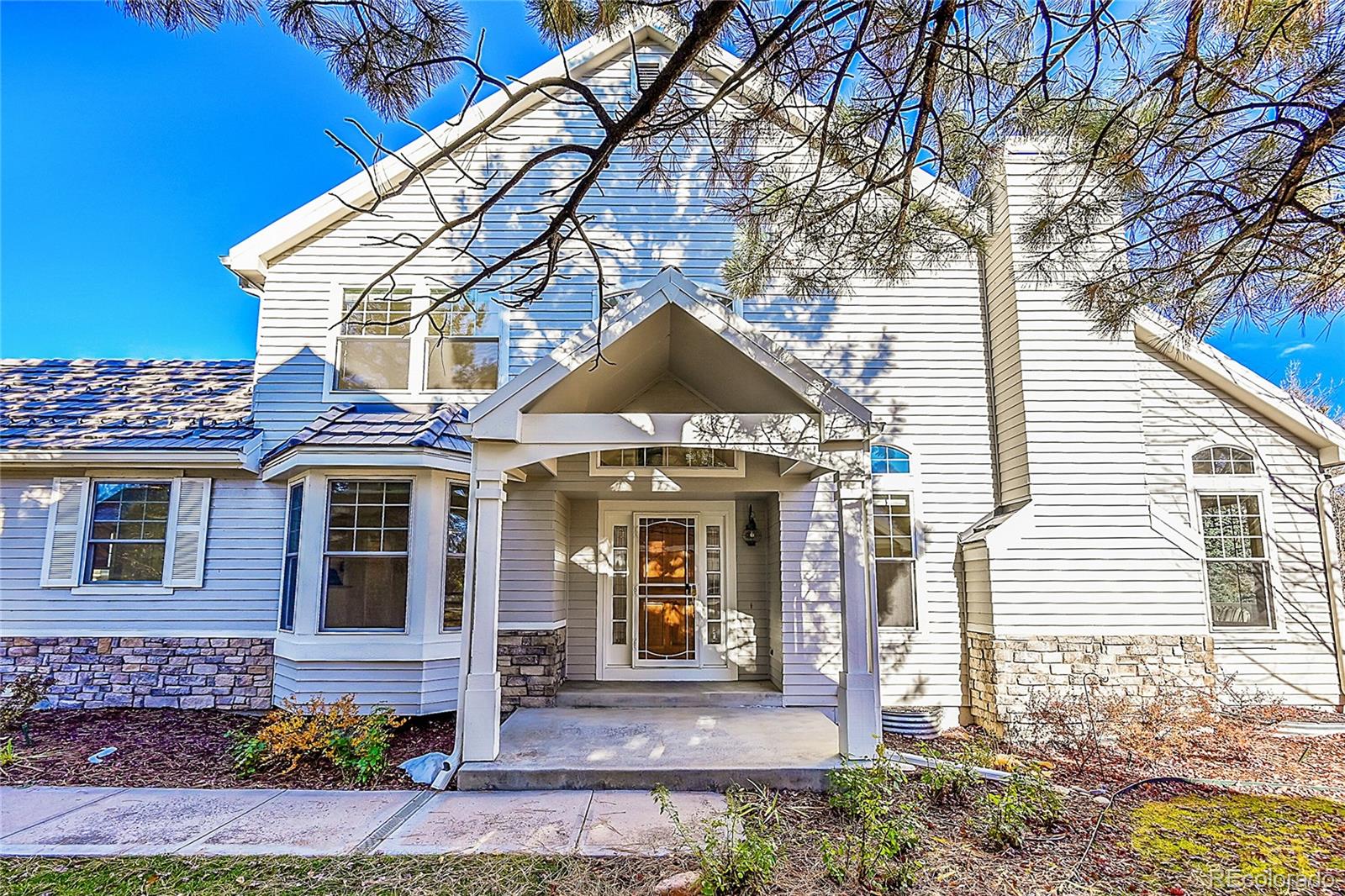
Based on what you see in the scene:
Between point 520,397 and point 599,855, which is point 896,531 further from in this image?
point 599,855

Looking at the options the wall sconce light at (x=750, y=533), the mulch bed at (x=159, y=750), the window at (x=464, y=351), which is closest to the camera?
the mulch bed at (x=159, y=750)

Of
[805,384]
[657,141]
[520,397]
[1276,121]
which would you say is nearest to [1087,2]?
[1276,121]

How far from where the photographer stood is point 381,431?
7074mm

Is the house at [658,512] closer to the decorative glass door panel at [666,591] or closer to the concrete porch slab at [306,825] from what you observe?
the decorative glass door panel at [666,591]

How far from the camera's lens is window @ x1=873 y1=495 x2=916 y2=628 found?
8.05 metres

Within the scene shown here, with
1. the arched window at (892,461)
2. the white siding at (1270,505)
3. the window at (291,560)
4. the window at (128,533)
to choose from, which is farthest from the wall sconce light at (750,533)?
the window at (128,533)

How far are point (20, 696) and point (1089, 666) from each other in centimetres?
1059

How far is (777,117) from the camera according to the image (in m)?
4.38

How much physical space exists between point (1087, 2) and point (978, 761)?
15.7 ft

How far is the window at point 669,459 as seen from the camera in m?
7.30

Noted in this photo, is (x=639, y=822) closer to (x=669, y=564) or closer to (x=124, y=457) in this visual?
(x=669, y=564)

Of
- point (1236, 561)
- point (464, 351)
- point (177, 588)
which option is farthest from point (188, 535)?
point (1236, 561)

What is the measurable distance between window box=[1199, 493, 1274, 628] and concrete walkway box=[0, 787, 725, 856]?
6475 mm

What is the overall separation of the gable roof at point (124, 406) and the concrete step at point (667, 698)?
14.3 feet
